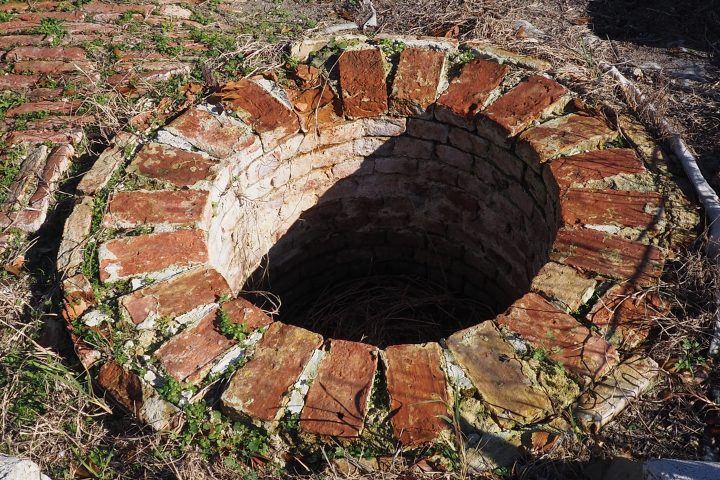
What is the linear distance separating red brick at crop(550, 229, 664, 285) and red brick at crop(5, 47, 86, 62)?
2.46 metres

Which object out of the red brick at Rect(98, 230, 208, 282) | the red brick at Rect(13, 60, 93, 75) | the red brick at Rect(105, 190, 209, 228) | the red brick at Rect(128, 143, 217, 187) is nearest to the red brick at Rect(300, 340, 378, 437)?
the red brick at Rect(98, 230, 208, 282)

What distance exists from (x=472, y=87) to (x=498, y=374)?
1344 mm

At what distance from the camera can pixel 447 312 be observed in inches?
151

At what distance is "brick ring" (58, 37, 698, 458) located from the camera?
200 centimetres

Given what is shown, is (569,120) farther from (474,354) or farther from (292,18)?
(292,18)

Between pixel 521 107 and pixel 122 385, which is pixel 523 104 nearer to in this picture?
pixel 521 107

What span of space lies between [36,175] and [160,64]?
0.82 meters

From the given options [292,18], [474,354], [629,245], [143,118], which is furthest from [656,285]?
[292,18]

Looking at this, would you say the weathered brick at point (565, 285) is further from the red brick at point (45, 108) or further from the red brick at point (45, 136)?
the red brick at point (45, 108)

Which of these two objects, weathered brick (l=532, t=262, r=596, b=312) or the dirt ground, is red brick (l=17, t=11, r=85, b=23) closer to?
the dirt ground

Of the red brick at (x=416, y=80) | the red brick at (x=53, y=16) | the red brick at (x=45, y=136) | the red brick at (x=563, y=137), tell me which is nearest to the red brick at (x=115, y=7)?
the red brick at (x=53, y=16)

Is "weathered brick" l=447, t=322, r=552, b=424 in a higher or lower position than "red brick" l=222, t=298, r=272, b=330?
higher

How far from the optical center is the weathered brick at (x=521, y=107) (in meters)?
2.67

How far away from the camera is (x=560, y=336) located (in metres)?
2.09
